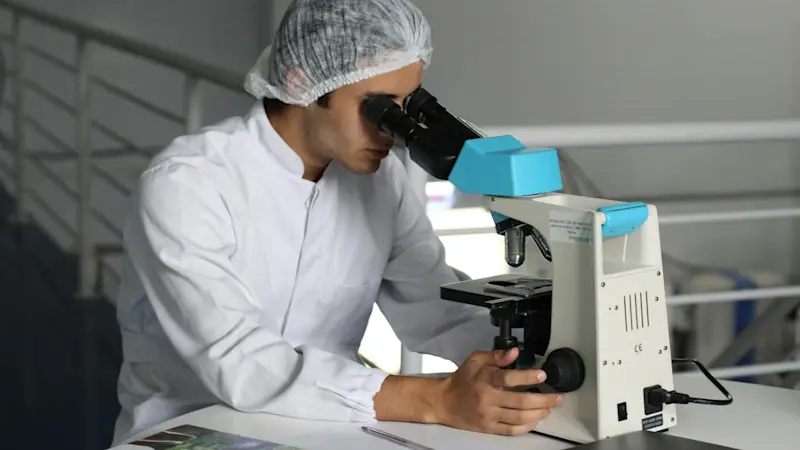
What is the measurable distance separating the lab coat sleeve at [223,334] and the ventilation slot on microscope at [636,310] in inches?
12.8

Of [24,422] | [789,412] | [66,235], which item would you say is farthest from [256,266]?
Answer: [66,235]

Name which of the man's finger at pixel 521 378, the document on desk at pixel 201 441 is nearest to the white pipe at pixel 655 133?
the man's finger at pixel 521 378

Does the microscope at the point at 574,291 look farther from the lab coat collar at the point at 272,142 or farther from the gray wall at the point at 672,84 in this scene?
the gray wall at the point at 672,84

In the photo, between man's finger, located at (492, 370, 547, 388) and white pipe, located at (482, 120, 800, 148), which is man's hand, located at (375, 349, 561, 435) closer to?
man's finger, located at (492, 370, 547, 388)

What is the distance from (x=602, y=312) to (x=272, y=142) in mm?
584

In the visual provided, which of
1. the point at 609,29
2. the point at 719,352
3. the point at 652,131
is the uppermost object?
the point at 609,29

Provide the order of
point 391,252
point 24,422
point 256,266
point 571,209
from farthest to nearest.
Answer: point 24,422, point 391,252, point 256,266, point 571,209

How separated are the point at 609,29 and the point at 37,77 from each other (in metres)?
2.73

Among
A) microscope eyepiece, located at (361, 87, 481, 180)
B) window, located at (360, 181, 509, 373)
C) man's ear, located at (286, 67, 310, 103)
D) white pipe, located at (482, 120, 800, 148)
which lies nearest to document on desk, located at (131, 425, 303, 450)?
microscope eyepiece, located at (361, 87, 481, 180)

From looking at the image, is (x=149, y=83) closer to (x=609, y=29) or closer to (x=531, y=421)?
(x=609, y=29)

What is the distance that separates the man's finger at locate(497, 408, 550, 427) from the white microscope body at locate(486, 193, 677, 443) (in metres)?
0.02

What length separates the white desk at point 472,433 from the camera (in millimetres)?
1178

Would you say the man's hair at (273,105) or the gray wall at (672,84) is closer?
the man's hair at (273,105)

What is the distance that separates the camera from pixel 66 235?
443 centimetres
